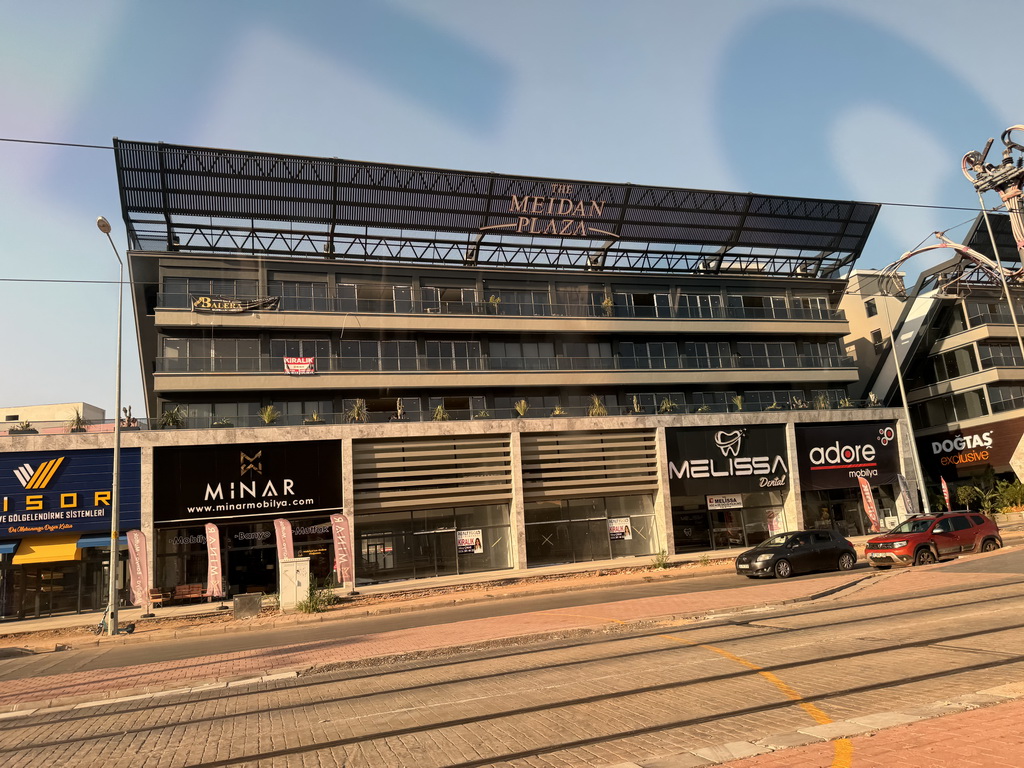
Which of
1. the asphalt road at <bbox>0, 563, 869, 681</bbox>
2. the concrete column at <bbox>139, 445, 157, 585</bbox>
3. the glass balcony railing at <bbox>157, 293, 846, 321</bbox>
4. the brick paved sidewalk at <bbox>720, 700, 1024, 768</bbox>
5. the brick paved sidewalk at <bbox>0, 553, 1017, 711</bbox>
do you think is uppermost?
the glass balcony railing at <bbox>157, 293, 846, 321</bbox>

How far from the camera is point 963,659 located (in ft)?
31.3

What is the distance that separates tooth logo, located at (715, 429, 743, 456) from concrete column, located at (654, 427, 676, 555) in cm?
318

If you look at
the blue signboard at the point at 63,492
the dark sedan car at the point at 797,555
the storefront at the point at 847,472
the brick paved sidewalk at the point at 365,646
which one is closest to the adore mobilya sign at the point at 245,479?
the blue signboard at the point at 63,492

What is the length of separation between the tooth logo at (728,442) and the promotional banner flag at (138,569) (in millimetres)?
27469

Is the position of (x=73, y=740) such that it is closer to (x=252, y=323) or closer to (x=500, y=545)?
(x=500, y=545)

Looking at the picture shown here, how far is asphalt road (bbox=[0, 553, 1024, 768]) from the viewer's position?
23.5 feet

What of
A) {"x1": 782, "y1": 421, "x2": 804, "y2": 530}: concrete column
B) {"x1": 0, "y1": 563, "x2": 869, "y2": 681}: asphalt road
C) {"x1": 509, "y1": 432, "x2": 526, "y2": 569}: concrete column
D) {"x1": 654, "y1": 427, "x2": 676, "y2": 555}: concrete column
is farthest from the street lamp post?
A: {"x1": 782, "y1": 421, "x2": 804, "y2": 530}: concrete column

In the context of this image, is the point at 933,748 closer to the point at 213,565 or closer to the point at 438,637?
the point at 438,637

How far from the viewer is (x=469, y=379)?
123 ft

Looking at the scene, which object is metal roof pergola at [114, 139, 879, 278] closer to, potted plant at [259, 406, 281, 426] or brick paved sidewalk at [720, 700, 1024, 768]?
potted plant at [259, 406, 281, 426]

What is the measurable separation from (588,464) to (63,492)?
23.0 metres

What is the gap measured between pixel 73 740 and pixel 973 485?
5059 cm

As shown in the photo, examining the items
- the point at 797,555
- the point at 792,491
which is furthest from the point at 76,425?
the point at 792,491

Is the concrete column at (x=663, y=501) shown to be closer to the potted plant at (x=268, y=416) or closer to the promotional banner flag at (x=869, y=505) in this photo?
the promotional banner flag at (x=869, y=505)
